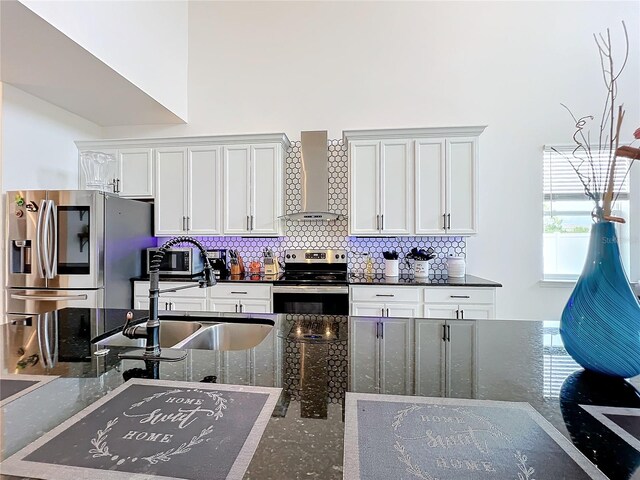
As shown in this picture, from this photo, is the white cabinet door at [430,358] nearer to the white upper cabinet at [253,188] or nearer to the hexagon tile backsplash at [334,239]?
the hexagon tile backsplash at [334,239]

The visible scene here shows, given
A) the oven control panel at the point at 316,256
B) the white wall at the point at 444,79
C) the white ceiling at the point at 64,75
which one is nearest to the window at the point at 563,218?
the white wall at the point at 444,79

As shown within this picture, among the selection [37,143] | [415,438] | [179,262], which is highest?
[37,143]

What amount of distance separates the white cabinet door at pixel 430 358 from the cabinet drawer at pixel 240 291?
178cm

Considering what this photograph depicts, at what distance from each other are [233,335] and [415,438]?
121 centimetres

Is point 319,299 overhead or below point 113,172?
below

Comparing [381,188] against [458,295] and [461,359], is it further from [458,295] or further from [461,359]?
[461,359]

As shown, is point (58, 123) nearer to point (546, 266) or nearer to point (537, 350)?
point (537, 350)

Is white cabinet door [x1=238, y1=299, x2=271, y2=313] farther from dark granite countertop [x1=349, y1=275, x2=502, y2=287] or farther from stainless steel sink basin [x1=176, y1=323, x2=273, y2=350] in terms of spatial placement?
stainless steel sink basin [x1=176, y1=323, x2=273, y2=350]

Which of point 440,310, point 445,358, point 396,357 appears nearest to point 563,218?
point 440,310

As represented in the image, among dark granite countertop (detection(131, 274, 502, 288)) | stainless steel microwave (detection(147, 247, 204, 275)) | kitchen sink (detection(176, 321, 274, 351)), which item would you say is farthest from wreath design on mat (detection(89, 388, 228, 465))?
stainless steel microwave (detection(147, 247, 204, 275))

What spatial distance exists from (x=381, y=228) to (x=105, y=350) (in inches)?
99.6

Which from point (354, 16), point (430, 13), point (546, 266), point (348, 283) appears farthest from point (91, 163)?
point (546, 266)

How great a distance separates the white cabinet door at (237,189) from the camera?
326cm

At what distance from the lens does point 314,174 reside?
331cm
